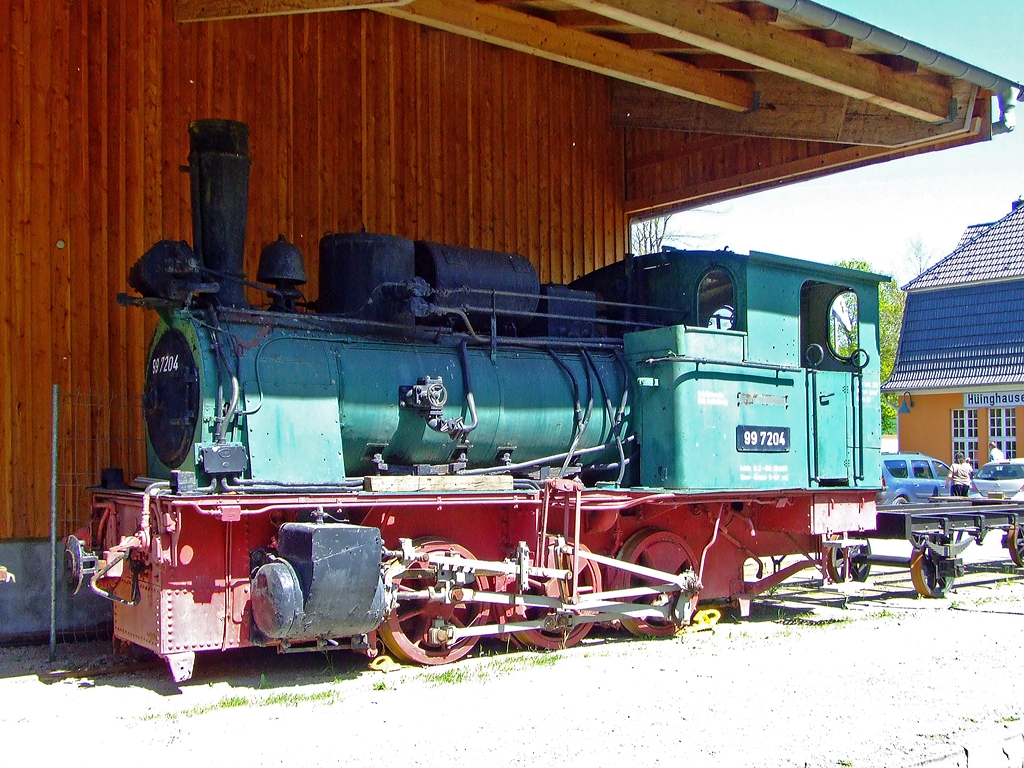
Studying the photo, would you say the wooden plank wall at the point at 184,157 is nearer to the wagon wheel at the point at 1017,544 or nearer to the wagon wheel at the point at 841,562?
the wagon wheel at the point at 841,562

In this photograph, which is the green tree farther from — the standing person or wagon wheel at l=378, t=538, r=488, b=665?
wagon wheel at l=378, t=538, r=488, b=665

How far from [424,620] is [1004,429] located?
22.6 metres

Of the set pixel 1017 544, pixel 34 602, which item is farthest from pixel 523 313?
pixel 1017 544

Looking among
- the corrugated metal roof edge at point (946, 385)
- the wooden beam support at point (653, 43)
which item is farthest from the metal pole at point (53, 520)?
the corrugated metal roof edge at point (946, 385)

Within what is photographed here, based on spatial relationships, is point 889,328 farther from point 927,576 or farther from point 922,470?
point 927,576

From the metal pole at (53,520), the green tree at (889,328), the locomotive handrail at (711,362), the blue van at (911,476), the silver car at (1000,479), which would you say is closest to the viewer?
the metal pole at (53,520)

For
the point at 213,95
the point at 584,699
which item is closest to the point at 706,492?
the point at 584,699

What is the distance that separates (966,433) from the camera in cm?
2669

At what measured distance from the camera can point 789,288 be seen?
30.4 feet

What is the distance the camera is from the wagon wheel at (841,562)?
376 inches

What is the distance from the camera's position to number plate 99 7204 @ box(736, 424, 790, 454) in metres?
8.74

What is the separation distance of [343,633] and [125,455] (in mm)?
3206

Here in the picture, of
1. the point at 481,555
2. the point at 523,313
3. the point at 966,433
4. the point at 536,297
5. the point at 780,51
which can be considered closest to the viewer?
the point at 481,555

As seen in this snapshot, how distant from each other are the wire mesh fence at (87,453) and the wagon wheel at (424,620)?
2837 mm
